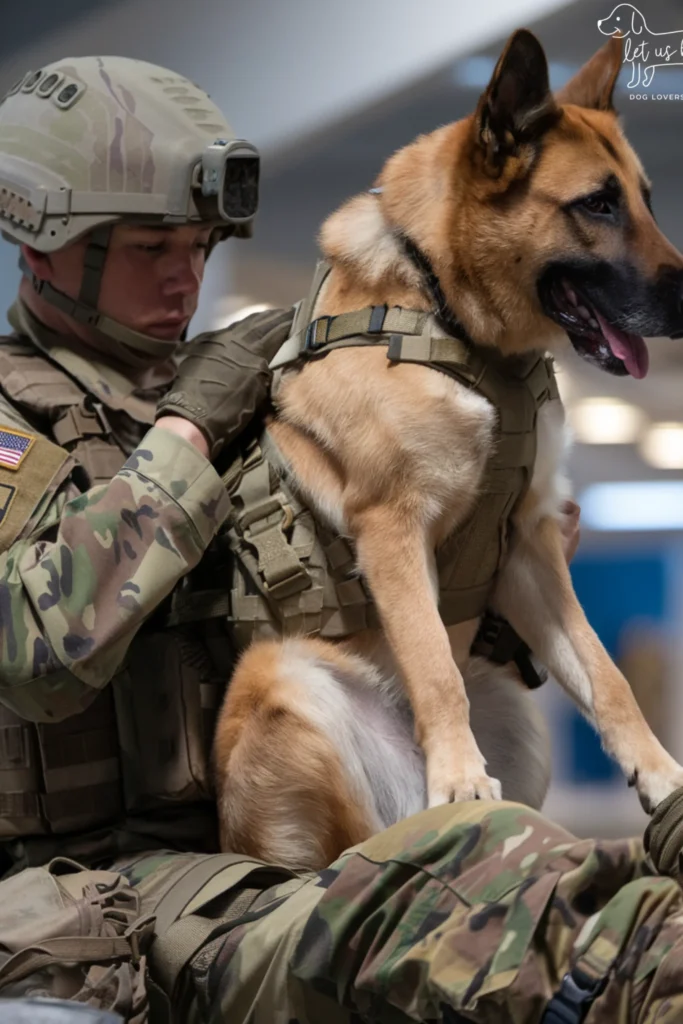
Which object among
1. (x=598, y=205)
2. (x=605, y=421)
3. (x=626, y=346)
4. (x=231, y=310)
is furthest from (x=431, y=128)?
(x=626, y=346)

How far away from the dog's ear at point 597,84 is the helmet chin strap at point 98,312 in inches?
24.5

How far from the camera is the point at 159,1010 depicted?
1381mm

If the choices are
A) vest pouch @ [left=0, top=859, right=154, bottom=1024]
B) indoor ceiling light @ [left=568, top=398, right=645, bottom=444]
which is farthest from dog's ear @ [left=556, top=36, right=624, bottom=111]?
vest pouch @ [left=0, top=859, right=154, bottom=1024]

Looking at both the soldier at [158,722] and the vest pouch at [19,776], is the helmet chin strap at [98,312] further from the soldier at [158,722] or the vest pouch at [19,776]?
the vest pouch at [19,776]

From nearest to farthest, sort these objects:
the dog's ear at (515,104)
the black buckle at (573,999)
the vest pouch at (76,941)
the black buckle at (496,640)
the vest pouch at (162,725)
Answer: the black buckle at (573,999) → the vest pouch at (76,941) → the dog's ear at (515,104) → the vest pouch at (162,725) → the black buckle at (496,640)

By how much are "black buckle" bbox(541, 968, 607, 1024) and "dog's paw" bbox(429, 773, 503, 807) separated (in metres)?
0.40

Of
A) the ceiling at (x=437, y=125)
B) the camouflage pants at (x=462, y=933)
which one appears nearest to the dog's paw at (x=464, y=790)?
the camouflage pants at (x=462, y=933)

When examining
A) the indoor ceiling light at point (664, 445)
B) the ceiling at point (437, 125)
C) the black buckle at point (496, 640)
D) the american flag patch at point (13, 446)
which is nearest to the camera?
the american flag patch at point (13, 446)

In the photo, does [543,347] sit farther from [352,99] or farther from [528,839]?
[352,99]

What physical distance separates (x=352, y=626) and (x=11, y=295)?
1062 millimetres

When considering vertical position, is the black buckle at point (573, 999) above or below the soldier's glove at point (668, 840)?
below

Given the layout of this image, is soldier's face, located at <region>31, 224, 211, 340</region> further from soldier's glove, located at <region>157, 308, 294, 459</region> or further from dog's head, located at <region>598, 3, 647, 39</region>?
dog's head, located at <region>598, 3, 647, 39</region>

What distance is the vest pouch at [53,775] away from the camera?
1.53m

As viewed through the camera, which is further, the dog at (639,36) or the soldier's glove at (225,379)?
the dog at (639,36)
